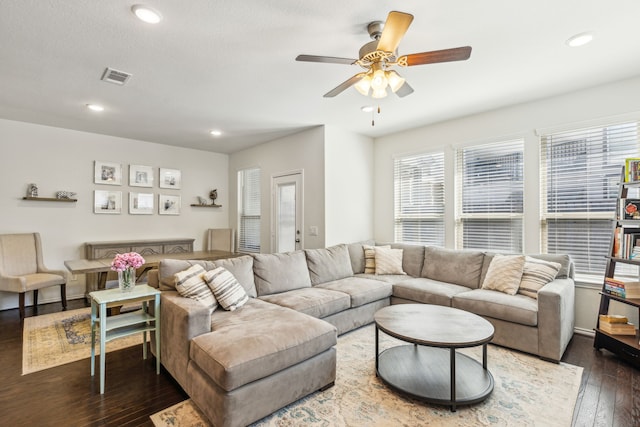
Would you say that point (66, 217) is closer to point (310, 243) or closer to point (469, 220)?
point (310, 243)

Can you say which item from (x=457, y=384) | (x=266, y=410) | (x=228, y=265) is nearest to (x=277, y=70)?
(x=228, y=265)

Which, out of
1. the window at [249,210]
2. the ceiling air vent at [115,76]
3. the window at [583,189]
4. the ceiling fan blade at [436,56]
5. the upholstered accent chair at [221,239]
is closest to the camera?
the ceiling fan blade at [436,56]

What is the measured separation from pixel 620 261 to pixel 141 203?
6.60m

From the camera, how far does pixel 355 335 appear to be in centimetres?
341

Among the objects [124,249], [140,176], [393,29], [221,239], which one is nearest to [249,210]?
[221,239]

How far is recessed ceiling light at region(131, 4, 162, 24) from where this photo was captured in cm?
202

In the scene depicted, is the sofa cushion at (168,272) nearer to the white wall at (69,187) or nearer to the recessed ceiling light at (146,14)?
the recessed ceiling light at (146,14)

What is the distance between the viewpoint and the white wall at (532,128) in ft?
10.7

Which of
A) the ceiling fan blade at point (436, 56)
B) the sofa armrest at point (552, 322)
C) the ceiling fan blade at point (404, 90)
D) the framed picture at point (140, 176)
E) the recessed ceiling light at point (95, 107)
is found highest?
the recessed ceiling light at point (95, 107)

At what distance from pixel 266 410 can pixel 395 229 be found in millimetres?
3701

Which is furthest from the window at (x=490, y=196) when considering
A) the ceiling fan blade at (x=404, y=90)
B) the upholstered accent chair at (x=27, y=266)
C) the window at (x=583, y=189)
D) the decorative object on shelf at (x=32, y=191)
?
the decorative object on shelf at (x=32, y=191)

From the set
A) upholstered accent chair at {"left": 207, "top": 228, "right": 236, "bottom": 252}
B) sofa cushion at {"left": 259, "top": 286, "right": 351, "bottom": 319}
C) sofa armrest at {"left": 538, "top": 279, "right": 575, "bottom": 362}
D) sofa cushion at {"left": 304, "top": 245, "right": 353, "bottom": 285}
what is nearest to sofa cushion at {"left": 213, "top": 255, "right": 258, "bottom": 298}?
sofa cushion at {"left": 259, "top": 286, "right": 351, "bottom": 319}

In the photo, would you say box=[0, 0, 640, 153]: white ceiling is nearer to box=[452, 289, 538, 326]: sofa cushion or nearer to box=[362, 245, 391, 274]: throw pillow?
box=[362, 245, 391, 274]: throw pillow

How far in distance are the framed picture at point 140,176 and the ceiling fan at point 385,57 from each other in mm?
4595
